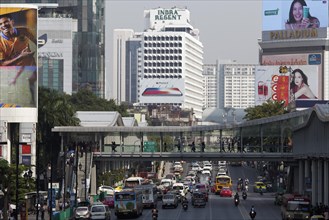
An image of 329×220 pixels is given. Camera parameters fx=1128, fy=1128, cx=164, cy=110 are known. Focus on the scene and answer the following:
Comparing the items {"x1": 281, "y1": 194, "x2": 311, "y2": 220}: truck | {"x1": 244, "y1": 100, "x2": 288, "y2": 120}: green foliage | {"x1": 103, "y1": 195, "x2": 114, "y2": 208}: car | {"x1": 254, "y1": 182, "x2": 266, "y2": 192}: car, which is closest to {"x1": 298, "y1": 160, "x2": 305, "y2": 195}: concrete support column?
{"x1": 254, "y1": 182, "x2": 266, "y2": 192}: car

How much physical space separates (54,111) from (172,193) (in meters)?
40.9

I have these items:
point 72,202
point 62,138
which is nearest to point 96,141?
point 62,138

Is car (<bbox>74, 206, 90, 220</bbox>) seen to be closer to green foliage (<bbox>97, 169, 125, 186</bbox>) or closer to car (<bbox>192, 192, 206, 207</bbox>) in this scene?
car (<bbox>192, 192, 206, 207</bbox>)

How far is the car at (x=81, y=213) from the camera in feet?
273

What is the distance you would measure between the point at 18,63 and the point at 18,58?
520 millimetres

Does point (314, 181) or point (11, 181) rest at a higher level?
point (11, 181)

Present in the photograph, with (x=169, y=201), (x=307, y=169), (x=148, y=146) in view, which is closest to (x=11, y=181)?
(x=169, y=201)

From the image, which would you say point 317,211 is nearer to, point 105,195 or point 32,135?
point 105,195

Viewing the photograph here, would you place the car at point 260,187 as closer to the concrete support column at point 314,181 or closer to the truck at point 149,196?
the concrete support column at point 314,181

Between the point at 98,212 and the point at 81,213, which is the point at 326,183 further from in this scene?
the point at 81,213

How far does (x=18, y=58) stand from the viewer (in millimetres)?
117312

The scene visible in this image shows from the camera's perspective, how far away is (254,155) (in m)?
119

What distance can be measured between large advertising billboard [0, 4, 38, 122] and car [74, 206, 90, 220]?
34752 mm

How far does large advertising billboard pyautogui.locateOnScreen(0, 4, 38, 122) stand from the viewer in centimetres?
11712
